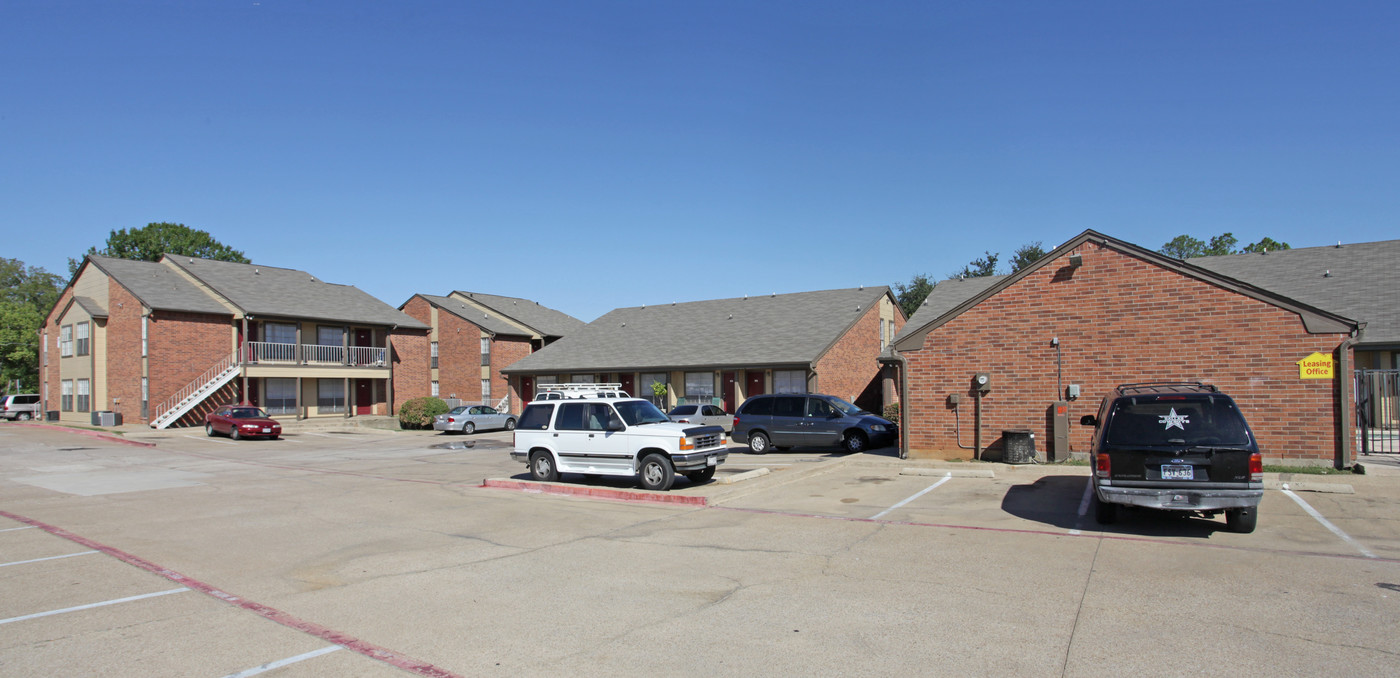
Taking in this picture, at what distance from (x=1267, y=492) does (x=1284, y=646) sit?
27.9 feet

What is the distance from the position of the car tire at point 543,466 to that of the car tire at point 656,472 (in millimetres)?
2293

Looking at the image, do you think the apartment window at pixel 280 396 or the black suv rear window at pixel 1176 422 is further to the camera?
the apartment window at pixel 280 396

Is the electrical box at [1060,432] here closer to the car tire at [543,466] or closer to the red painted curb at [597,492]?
the red painted curb at [597,492]

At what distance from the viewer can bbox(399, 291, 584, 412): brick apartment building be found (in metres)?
47.3

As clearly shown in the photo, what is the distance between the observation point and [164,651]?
608 cm

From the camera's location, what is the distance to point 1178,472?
9539mm

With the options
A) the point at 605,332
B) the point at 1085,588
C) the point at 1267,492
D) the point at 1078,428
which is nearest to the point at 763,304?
the point at 605,332

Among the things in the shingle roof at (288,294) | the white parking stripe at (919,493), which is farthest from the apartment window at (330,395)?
the white parking stripe at (919,493)

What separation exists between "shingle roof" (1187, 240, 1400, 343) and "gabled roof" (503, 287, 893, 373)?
14.2 meters

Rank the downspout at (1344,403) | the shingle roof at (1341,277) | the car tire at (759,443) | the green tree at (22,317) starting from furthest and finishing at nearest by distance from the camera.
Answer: the green tree at (22,317)
the shingle roof at (1341,277)
the car tire at (759,443)
the downspout at (1344,403)

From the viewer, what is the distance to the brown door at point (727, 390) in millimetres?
35125

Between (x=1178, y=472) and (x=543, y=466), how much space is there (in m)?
11.2

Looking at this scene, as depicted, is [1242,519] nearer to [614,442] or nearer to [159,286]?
[614,442]

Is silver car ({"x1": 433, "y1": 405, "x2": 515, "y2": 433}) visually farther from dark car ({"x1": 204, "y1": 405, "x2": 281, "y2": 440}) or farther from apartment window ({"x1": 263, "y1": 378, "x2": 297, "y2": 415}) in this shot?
apartment window ({"x1": 263, "y1": 378, "x2": 297, "y2": 415})
